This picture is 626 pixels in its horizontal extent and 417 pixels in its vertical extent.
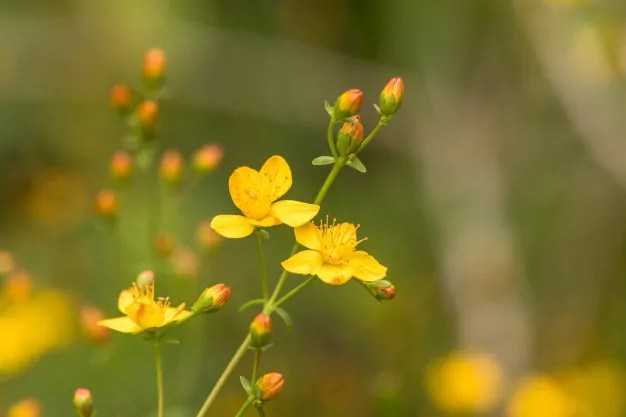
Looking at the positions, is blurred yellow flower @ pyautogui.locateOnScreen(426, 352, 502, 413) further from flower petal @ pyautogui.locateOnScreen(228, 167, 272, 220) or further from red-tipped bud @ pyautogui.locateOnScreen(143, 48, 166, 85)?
flower petal @ pyautogui.locateOnScreen(228, 167, 272, 220)

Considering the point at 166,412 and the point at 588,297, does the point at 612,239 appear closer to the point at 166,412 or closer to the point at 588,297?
the point at 588,297

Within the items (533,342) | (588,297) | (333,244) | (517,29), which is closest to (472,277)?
(533,342)

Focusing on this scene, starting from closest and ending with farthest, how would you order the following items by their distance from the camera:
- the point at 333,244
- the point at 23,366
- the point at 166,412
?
the point at 333,244, the point at 166,412, the point at 23,366

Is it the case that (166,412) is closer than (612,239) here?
Yes

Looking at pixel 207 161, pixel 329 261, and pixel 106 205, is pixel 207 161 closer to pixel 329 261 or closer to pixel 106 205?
pixel 106 205

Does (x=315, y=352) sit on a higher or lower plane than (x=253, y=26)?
lower

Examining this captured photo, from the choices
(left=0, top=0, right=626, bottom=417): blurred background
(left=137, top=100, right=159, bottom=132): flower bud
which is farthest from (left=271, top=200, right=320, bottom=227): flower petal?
(left=0, top=0, right=626, bottom=417): blurred background

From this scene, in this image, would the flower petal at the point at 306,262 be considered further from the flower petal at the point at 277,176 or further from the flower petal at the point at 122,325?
the flower petal at the point at 122,325
